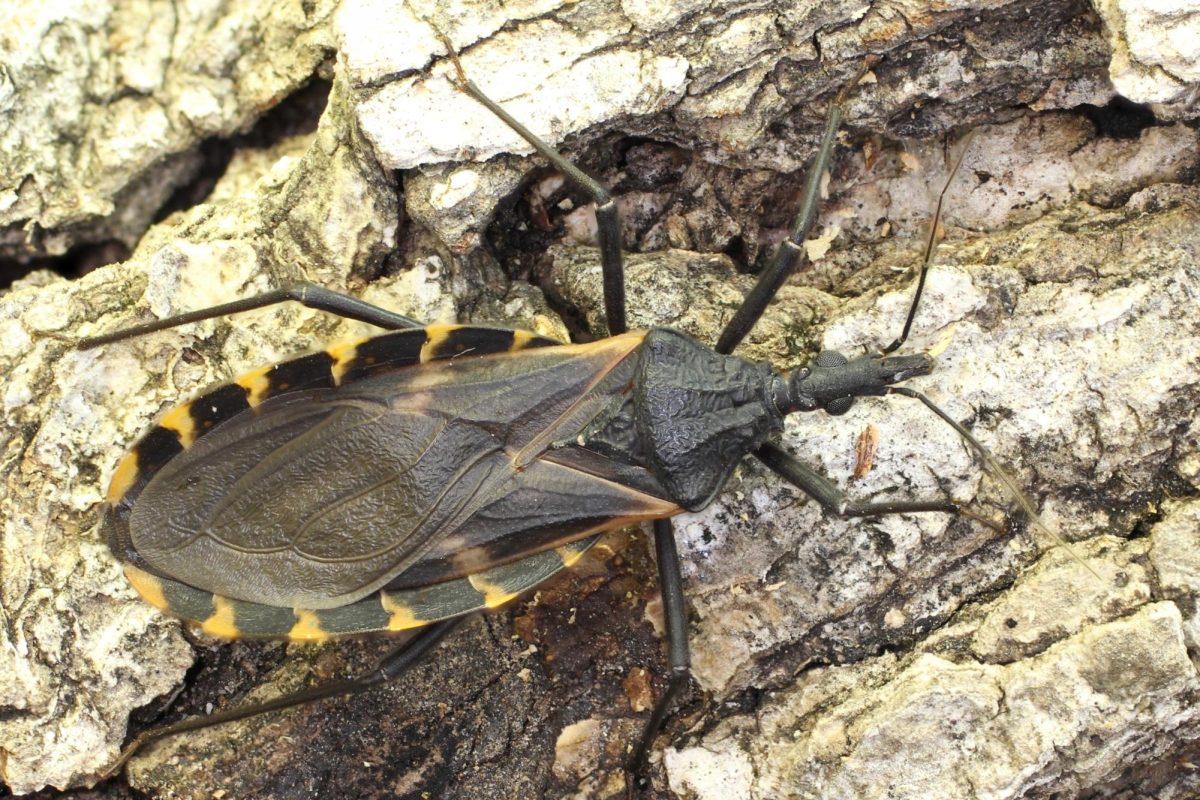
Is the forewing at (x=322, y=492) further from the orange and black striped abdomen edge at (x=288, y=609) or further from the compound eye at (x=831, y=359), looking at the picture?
the compound eye at (x=831, y=359)

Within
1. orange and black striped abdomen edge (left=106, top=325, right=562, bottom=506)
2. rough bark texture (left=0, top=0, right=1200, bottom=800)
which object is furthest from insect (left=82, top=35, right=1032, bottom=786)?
rough bark texture (left=0, top=0, right=1200, bottom=800)

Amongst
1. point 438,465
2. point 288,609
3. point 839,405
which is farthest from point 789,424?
point 288,609

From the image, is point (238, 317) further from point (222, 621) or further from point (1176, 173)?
point (1176, 173)

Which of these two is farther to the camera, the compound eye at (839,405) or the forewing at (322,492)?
the compound eye at (839,405)

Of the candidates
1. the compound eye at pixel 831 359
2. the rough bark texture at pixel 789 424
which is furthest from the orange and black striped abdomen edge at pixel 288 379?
the compound eye at pixel 831 359

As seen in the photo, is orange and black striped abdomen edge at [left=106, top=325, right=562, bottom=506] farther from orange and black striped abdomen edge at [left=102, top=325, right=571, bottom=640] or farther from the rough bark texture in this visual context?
the rough bark texture

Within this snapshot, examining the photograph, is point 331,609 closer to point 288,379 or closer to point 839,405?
point 288,379

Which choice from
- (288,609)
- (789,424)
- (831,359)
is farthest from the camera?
(789,424)
